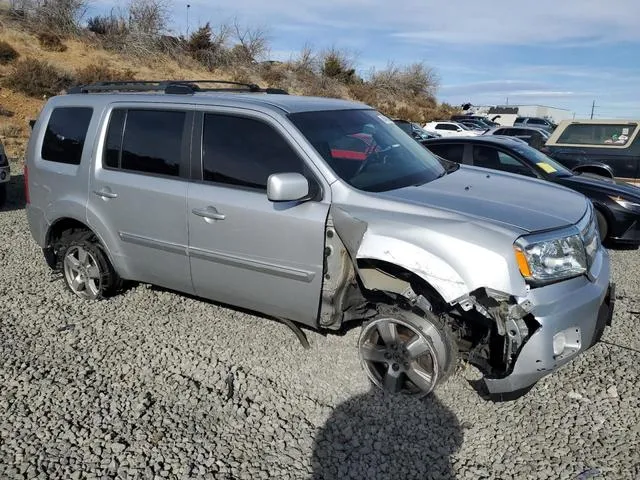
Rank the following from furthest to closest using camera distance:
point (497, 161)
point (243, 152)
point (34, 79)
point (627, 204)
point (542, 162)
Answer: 1. point (34, 79)
2. point (497, 161)
3. point (542, 162)
4. point (627, 204)
5. point (243, 152)

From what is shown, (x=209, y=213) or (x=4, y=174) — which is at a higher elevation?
(x=209, y=213)

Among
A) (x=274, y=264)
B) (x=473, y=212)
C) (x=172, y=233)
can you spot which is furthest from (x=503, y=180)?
(x=172, y=233)

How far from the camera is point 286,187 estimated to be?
331 centimetres

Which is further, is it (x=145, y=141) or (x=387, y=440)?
(x=145, y=141)

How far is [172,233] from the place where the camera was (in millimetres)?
4152

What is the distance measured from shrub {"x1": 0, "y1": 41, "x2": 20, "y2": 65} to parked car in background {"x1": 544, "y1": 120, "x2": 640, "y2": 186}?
2173cm

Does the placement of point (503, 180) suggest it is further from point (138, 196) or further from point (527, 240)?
point (138, 196)

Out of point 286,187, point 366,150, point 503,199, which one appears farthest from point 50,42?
point 503,199

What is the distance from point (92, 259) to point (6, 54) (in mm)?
22315

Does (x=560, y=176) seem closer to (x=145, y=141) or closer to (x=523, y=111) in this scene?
(x=145, y=141)

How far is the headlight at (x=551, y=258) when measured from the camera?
297cm

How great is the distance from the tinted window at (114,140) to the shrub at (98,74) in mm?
19984

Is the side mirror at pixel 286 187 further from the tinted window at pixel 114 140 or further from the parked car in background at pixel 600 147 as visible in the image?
the parked car in background at pixel 600 147

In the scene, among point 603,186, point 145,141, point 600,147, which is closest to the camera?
point 145,141
